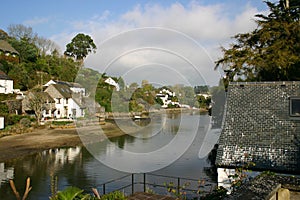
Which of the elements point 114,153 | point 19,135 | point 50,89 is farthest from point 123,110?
point 114,153

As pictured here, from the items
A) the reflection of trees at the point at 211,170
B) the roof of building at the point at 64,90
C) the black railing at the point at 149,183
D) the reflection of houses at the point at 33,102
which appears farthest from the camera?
the roof of building at the point at 64,90

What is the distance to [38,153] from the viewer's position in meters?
25.0

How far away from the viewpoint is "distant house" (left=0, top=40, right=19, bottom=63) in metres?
50.2

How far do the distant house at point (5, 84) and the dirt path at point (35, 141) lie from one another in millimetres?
10344

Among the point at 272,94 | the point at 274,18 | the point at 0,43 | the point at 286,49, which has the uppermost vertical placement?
the point at 0,43

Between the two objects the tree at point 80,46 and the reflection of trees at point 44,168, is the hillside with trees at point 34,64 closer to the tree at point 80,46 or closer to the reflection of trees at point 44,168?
the tree at point 80,46

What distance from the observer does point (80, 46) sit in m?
69.2

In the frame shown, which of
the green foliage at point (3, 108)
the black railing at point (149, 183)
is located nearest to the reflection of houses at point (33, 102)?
the green foliage at point (3, 108)

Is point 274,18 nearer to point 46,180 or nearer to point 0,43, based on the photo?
point 46,180

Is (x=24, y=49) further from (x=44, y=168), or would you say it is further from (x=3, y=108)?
(x=44, y=168)

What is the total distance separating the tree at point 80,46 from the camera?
68.8 m

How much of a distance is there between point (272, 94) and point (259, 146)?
8.19 ft

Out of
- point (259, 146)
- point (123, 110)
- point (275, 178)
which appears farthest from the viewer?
point (123, 110)

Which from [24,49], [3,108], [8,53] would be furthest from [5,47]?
[3,108]
